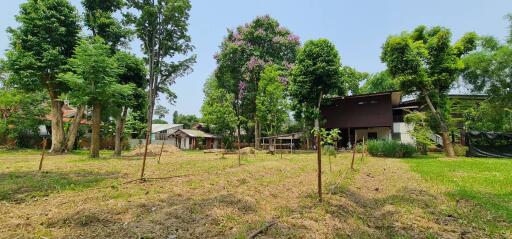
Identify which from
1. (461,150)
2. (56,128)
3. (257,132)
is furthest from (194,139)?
(461,150)

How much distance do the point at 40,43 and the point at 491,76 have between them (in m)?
31.8

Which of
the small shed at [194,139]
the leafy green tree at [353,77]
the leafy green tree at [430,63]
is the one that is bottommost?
the small shed at [194,139]

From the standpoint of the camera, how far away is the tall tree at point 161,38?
26.2 metres

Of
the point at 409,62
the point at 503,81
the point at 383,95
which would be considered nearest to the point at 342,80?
the point at 383,95

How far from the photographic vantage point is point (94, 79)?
16.5 metres

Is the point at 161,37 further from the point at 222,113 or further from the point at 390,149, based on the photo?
the point at 390,149

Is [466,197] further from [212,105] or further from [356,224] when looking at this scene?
[212,105]

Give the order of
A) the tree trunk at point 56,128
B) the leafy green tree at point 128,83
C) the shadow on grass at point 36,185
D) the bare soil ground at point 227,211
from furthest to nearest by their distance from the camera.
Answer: the tree trunk at point 56,128 → the leafy green tree at point 128,83 → the shadow on grass at point 36,185 → the bare soil ground at point 227,211

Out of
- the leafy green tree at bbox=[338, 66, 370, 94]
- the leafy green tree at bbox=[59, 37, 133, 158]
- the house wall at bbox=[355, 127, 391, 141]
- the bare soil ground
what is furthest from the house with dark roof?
the bare soil ground

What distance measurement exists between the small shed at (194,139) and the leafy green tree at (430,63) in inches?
1114

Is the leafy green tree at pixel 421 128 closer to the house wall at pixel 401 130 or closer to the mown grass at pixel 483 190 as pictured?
the house wall at pixel 401 130

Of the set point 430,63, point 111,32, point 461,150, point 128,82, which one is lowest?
point 461,150

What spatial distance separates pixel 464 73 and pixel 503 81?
293cm

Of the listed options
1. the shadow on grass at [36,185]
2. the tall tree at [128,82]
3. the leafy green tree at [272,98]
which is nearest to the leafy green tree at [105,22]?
the tall tree at [128,82]
